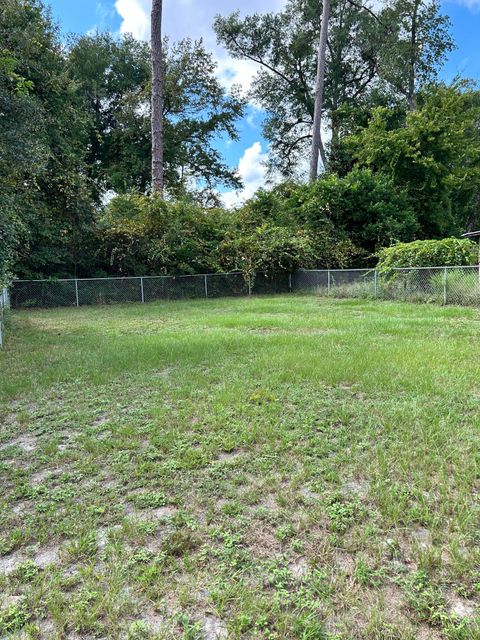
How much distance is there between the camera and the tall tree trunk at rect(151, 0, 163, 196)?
1482 cm

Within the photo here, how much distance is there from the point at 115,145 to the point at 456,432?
81.5 ft

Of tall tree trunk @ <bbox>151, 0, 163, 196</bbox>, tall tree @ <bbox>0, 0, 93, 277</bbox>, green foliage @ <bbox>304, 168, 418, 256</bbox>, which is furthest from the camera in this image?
green foliage @ <bbox>304, 168, 418, 256</bbox>

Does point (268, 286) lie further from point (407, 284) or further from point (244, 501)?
point (244, 501)

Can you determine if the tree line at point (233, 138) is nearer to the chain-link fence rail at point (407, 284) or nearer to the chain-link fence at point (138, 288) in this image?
the chain-link fence at point (138, 288)

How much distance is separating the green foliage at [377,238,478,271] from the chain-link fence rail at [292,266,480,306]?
481mm

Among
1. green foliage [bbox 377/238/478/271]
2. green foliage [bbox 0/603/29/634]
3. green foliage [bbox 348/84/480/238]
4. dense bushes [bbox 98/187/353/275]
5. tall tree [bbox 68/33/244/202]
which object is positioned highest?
tall tree [bbox 68/33/244/202]

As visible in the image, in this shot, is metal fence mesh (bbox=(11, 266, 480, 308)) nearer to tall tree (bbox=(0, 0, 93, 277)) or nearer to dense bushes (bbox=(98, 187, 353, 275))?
dense bushes (bbox=(98, 187, 353, 275))

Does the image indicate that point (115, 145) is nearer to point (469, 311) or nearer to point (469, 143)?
point (469, 143)

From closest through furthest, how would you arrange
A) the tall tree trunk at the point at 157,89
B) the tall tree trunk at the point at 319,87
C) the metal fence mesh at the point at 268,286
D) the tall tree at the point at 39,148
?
the tall tree at the point at 39,148, the metal fence mesh at the point at 268,286, the tall tree trunk at the point at 157,89, the tall tree trunk at the point at 319,87

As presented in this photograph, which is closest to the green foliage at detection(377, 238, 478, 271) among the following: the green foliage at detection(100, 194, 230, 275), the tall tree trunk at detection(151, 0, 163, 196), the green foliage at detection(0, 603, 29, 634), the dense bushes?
the dense bushes

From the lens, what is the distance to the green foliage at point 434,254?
11156mm

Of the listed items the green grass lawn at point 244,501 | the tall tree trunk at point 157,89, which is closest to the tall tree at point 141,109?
the tall tree trunk at point 157,89

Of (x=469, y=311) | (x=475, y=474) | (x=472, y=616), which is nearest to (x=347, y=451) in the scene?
(x=475, y=474)

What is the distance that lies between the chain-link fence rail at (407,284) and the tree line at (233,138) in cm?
190
